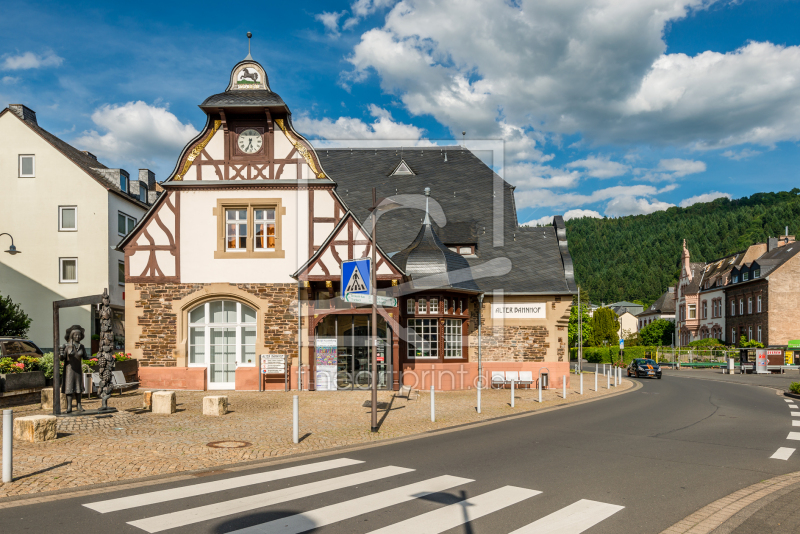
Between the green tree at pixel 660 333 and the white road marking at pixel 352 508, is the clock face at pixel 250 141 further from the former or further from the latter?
the green tree at pixel 660 333

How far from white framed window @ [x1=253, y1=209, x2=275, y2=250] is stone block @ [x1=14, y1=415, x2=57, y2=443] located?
36.1 ft

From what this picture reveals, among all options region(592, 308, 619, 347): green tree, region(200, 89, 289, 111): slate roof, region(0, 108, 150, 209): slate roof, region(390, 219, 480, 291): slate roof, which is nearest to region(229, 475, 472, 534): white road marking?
region(390, 219, 480, 291): slate roof

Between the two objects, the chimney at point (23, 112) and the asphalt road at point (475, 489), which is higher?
the chimney at point (23, 112)

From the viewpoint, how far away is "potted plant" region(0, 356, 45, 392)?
14.6 meters

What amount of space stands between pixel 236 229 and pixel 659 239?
145474 millimetres

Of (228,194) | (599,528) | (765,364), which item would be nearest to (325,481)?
(599,528)

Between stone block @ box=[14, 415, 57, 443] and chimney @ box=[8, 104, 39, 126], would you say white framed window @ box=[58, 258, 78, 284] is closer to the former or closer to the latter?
chimney @ box=[8, 104, 39, 126]

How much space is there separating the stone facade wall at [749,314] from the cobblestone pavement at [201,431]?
46.5 metres

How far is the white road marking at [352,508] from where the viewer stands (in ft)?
19.5

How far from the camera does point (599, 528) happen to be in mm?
5992

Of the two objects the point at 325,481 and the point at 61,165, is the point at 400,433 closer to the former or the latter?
the point at 325,481

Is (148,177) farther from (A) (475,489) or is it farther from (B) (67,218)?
(A) (475,489)

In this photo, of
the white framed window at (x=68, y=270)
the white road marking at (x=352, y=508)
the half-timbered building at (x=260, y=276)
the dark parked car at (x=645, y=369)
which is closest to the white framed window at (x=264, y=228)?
the half-timbered building at (x=260, y=276)

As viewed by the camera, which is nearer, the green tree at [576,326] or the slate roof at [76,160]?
the slate roof at [76,160]
